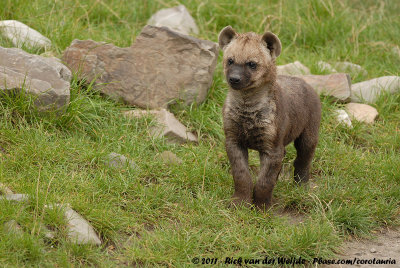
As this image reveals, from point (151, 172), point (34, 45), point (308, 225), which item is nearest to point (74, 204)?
point (151, 172)

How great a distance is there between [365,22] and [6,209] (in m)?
7.37

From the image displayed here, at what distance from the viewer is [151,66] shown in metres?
7.57

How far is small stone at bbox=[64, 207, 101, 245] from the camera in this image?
4.70 m

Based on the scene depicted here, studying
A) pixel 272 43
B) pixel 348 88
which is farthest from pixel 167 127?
pixel 348 88

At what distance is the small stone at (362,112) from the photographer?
7808 millimetres

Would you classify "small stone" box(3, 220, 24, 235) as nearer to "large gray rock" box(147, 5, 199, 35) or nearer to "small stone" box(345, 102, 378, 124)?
"small stone" box(345, 102, 378, 124)

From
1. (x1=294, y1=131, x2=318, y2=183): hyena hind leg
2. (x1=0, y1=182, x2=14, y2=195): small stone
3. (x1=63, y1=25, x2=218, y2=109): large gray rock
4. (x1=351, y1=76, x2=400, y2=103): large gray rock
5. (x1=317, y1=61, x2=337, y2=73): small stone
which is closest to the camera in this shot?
(x1=0, y1=182, x2=14, y2=195): small stone

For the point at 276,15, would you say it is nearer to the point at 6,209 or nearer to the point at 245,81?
the point at 245,81

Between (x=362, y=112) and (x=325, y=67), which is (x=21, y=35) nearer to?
(x=325, y=67)

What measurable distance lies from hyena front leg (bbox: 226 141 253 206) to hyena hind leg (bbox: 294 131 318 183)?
3.12 feet

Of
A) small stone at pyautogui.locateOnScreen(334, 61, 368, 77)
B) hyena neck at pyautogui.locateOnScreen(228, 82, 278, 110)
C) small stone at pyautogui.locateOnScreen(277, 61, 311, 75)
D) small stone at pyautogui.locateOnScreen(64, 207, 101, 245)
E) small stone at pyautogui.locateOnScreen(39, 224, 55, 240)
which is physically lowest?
small stone at pyautogui.locateOnScreen(334, 61, 368, 77)

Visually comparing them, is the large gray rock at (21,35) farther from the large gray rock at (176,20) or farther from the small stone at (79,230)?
the small stone at (79,230)

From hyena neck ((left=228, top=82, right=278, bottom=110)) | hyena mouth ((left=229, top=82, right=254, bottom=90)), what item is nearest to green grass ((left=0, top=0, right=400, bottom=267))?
hyena neck ((left=228, top=82, right=278, bottom=110))

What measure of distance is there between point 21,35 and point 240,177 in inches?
153
